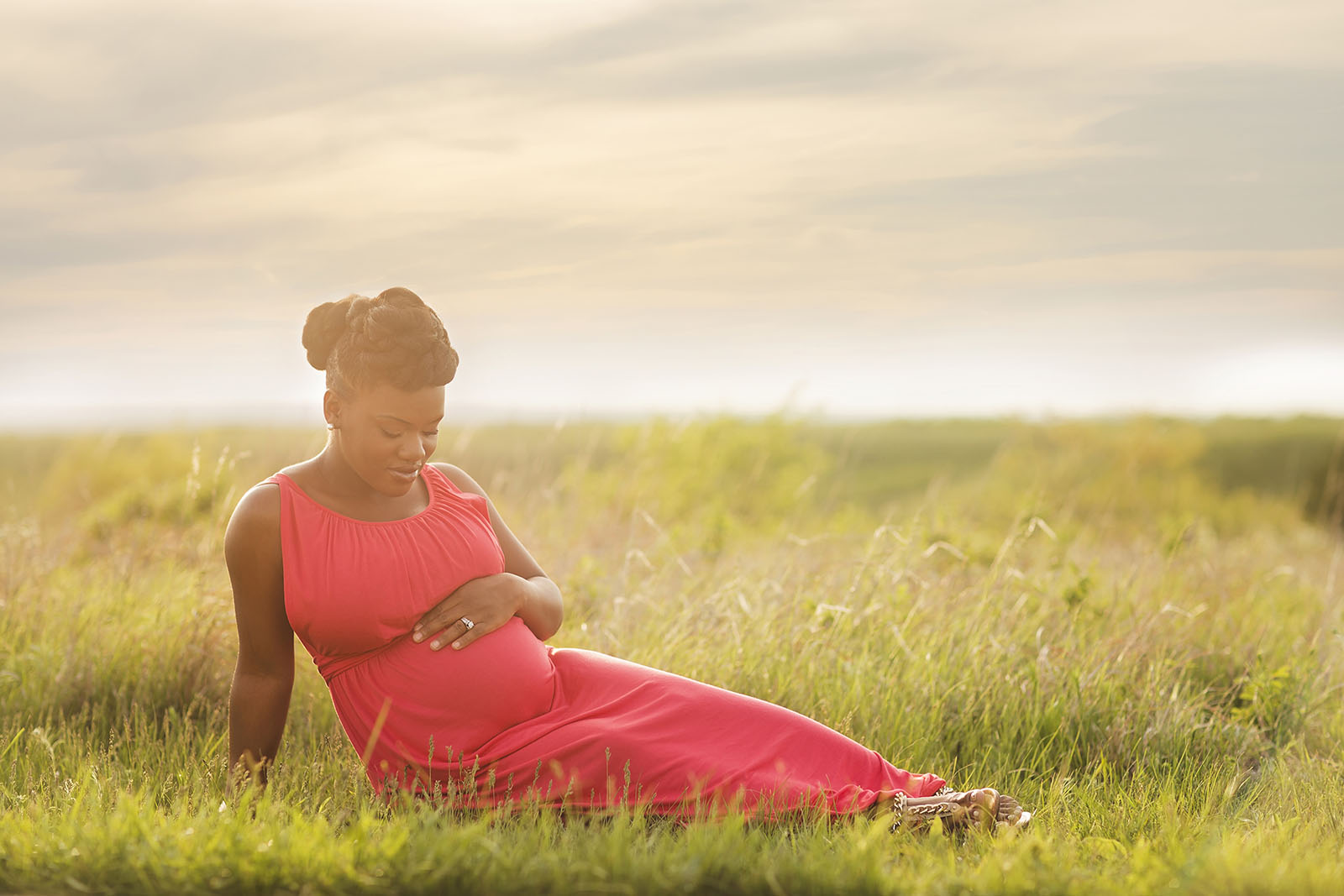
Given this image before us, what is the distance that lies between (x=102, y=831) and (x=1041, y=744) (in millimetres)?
3335

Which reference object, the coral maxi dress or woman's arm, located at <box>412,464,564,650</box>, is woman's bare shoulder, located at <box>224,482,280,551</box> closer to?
the coral maxi dress

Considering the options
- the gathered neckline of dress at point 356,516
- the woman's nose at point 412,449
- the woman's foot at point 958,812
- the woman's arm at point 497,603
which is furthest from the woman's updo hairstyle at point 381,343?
the woman's foot at point 958,812

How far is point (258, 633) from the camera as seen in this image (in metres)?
3.06

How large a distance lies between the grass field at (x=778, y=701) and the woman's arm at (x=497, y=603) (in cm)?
53

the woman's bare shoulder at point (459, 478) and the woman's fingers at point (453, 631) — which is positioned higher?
the woman's bare shoulder at point (459, 478)

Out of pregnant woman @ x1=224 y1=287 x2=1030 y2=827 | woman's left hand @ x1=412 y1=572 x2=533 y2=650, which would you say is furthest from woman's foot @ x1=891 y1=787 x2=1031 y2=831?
woman's left hand @ x1=412 y1=572 x2=533 y2=650

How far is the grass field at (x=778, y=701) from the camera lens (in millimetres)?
2590

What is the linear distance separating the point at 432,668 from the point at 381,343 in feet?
3.06

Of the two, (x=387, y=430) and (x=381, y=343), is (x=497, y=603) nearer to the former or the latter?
(x=387, y=430)

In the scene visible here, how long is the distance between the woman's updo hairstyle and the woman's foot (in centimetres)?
177

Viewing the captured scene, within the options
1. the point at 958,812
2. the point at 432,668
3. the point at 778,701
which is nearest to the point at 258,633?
the point at 432,668

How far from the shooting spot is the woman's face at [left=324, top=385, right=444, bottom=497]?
297 cm

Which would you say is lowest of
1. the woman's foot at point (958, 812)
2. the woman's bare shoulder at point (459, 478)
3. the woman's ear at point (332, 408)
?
the woman's foot at point (958, 812)

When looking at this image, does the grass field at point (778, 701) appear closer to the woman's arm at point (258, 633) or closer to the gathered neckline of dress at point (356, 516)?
the woman's arm at point (258, 633)
